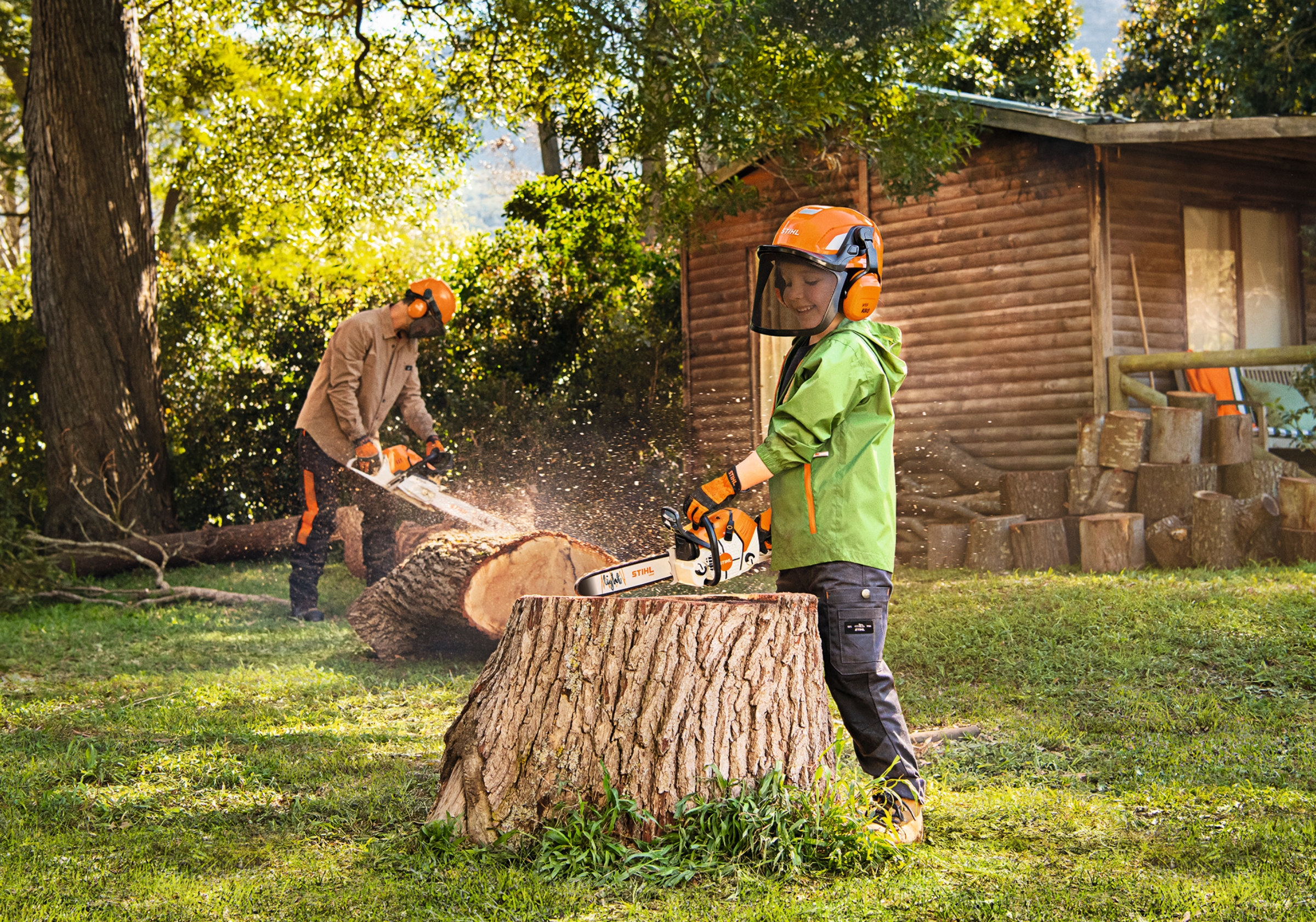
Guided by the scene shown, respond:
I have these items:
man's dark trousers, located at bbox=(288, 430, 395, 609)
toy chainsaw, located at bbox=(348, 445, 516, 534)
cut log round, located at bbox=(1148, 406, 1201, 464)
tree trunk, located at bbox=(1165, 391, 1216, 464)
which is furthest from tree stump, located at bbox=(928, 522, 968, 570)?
man's dark trousers, located at bbox=(288, 430, 395, 609)

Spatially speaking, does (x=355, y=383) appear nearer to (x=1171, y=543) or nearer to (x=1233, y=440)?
(x=1171, y=543)

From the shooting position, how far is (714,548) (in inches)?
119

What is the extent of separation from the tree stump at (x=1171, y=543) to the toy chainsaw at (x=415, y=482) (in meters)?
4.74

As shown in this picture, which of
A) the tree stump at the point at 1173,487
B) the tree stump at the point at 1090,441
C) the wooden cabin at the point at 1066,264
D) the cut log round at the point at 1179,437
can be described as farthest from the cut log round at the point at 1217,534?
the wooden cabin at the point at 1066,264

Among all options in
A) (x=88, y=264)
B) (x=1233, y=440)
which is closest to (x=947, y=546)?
(x=1233, y=440)

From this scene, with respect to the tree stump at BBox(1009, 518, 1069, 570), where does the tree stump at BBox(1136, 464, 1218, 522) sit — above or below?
above

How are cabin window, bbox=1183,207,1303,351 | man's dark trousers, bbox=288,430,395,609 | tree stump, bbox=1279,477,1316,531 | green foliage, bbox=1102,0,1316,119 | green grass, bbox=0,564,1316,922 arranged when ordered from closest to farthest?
green grass, bbox=0,564,1316,922 → man's dark trousers, bbox=288,430,395,609 → tree stump, bbox=1279,477,1316,531 → cabin window, bbox=1183,207,1303,351 → green foliage, bbox=1102,0,1316,119

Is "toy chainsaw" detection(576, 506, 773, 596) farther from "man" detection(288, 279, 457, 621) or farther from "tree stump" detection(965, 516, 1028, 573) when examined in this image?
"tree stump" detection(965, 516, 1028, 573)

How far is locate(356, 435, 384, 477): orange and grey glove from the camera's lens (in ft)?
22.2

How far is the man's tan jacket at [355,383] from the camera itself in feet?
23.2

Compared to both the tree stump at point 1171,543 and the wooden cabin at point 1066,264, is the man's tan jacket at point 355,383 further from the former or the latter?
the tree stump at point 1171,543

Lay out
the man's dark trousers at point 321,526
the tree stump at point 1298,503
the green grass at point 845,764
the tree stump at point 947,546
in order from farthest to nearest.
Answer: the tree stump at point 947,546 < the tree stump at point 1298,503 < the man's dark trousers at point 321,526 < the green grass at point 845,764

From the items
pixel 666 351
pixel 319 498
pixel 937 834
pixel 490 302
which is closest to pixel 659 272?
pixel 666 351

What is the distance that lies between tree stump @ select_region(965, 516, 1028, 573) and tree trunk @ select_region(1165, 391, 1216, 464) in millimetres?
1617
